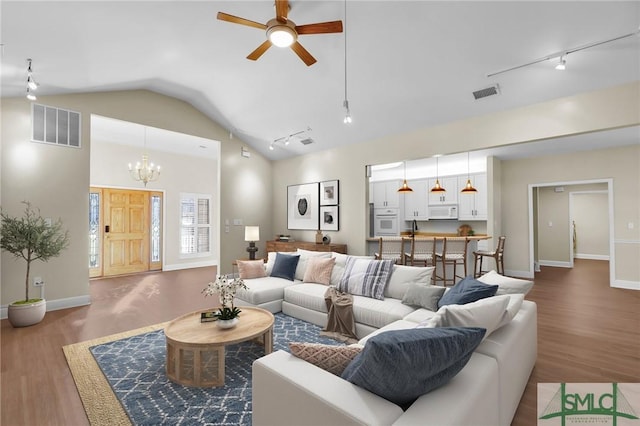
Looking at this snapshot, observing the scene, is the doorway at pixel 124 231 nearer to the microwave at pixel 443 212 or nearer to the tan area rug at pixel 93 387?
the tan area rug at pixel 93 387

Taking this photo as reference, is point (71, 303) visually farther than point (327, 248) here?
No

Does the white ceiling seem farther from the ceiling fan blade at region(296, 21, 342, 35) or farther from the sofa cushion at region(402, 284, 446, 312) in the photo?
the sofa cushion at region(402, 284, 446, 312)

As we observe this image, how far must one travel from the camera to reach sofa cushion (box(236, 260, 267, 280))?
4488 millimetres

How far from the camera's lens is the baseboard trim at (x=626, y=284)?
5.65 meters

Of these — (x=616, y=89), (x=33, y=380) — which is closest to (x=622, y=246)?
(x=616, y=89)

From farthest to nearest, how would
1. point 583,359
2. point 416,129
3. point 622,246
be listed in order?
point 622,246 → point 416,129 → point 583,359

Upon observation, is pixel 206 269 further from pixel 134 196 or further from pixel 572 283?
pixel 572 283

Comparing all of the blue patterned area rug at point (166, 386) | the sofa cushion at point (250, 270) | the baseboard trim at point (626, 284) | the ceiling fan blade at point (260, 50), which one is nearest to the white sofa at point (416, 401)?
the blue patterned area rug at point (166, 386)

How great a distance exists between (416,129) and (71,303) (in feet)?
20.1

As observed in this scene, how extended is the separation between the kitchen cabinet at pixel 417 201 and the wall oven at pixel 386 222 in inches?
18.8

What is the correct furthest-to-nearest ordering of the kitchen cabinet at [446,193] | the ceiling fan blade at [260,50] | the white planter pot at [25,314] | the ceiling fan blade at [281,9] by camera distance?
1. the kitchen cabinet at [446,193]
2. the white planter pot at [25,314]
3. the ceiling fan blade at [260,50]
4. the ceiling fan blade at [281,9]

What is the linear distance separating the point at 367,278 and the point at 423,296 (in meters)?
0.71

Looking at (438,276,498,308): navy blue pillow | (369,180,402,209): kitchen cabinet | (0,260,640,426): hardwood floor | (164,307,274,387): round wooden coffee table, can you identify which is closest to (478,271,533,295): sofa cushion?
(438,276,498,308): navy blue pillow

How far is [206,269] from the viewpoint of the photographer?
7.94 metres
